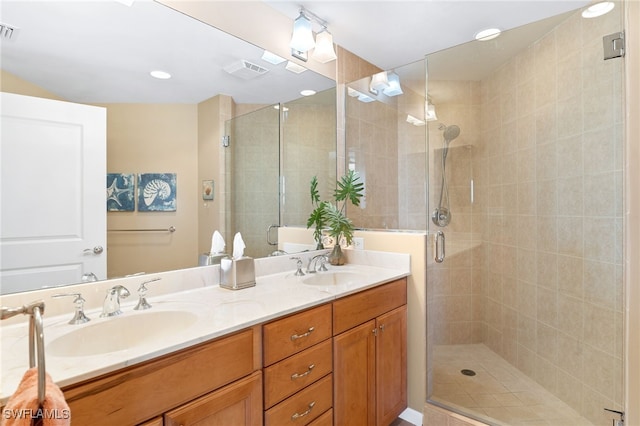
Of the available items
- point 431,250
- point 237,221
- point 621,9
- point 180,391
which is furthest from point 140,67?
point 621,9

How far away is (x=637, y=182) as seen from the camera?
136 centimetres

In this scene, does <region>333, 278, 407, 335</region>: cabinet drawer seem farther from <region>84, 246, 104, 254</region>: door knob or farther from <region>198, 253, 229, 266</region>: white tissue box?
<region>84, 246, 104, 254</region>: door knob

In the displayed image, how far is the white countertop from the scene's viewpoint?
771mm

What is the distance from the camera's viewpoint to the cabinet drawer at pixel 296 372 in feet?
3.77

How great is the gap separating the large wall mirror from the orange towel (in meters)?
0.76

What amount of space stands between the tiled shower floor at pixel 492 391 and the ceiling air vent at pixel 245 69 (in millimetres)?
2062

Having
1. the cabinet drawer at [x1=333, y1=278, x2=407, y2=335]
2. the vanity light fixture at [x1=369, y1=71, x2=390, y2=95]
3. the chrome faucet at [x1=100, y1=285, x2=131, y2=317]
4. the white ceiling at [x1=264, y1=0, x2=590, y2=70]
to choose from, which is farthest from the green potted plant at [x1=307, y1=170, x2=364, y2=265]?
the chrome faucet at [x1=100, y1=285, x2=131, y2=317]

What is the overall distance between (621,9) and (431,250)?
1.48 meters

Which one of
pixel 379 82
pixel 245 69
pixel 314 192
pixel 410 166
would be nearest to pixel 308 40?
pixel 245 69

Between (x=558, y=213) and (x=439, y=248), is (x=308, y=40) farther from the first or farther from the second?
(x=558, y=213)

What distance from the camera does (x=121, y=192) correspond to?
4.25 feet

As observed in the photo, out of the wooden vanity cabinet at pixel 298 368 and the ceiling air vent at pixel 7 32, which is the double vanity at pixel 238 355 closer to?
the wooden vanity cabinet at pixel 298 368

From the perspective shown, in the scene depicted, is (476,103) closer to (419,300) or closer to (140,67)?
(419,300)

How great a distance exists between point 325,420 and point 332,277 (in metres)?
0.80
